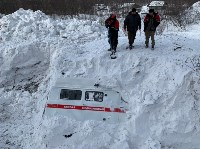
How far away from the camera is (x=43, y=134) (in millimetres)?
9617

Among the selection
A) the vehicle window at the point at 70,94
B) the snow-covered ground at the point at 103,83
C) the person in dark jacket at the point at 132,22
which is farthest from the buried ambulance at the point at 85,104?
the person in dark jacket at the point at 132,22

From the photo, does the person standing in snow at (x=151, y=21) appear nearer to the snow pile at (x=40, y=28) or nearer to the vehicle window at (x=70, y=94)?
the vehicle window at (x=70, y=94)

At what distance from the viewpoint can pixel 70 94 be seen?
992 centimetres

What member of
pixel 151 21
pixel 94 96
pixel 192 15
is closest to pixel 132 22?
pixel 151 21

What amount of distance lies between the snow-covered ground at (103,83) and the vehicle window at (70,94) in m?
0.68

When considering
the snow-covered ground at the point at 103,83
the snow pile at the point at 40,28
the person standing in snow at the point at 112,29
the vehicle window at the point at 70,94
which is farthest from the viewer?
the snow pile at the point at 40,28

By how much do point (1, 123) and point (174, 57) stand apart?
20.6 feet

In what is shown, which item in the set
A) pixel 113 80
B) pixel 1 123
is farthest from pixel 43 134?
pixel 113 80

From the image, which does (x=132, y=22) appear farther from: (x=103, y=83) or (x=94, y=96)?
(x=94, y=96)

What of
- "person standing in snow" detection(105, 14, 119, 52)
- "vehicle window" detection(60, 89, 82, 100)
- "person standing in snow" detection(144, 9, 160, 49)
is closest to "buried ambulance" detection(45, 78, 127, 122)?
"vehicle window" detection(60, 89, 82, 100)

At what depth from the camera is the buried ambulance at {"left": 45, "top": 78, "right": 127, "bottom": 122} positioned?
31.8 feet

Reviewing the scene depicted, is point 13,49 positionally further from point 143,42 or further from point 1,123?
point 143,42

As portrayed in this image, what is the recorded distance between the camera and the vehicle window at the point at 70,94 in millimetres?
9844

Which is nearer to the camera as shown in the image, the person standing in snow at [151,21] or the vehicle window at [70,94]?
the vehicle window at [70,94]
